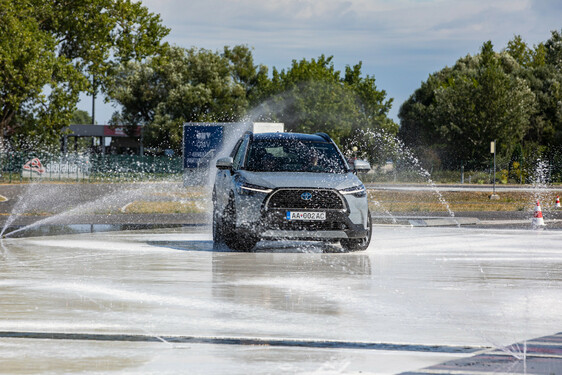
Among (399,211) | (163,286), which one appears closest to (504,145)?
(399,211)

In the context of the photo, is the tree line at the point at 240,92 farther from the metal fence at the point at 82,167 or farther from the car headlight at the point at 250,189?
the car headlight at the point at 250,189

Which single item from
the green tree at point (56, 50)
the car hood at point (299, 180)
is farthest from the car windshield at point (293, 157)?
the green tree at point (56, 50)

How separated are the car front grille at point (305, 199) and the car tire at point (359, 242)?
2.62 feet

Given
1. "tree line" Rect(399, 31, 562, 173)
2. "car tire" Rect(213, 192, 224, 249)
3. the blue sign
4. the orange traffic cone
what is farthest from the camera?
"tree line" Rect(399, 31, 562, 173)

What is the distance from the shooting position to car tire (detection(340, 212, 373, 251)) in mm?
15562

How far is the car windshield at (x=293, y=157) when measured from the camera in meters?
16.2

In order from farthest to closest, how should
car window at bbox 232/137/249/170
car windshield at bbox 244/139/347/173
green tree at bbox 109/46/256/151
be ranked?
1. green tree at bbox 109/46/256/151
2. car window at bbox 232/137/249/170
3. car windshield at bbox 244/139/347/173

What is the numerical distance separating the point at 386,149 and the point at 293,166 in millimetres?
78013

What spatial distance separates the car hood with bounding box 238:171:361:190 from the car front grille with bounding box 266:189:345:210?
9 cm

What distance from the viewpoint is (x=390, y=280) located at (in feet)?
A: 39.2

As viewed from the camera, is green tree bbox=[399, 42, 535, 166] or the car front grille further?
green tree bbox=[399, 42, 535, 166]

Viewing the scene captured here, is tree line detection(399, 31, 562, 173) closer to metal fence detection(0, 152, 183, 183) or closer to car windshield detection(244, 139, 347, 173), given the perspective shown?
metal fence detection(0, 152, 183, 183)

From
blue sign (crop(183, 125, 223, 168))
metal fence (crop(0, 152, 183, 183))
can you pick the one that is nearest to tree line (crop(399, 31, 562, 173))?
metal fence (crop(0, 152, 183, 183))

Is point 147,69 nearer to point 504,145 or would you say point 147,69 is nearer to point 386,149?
point 386,149
